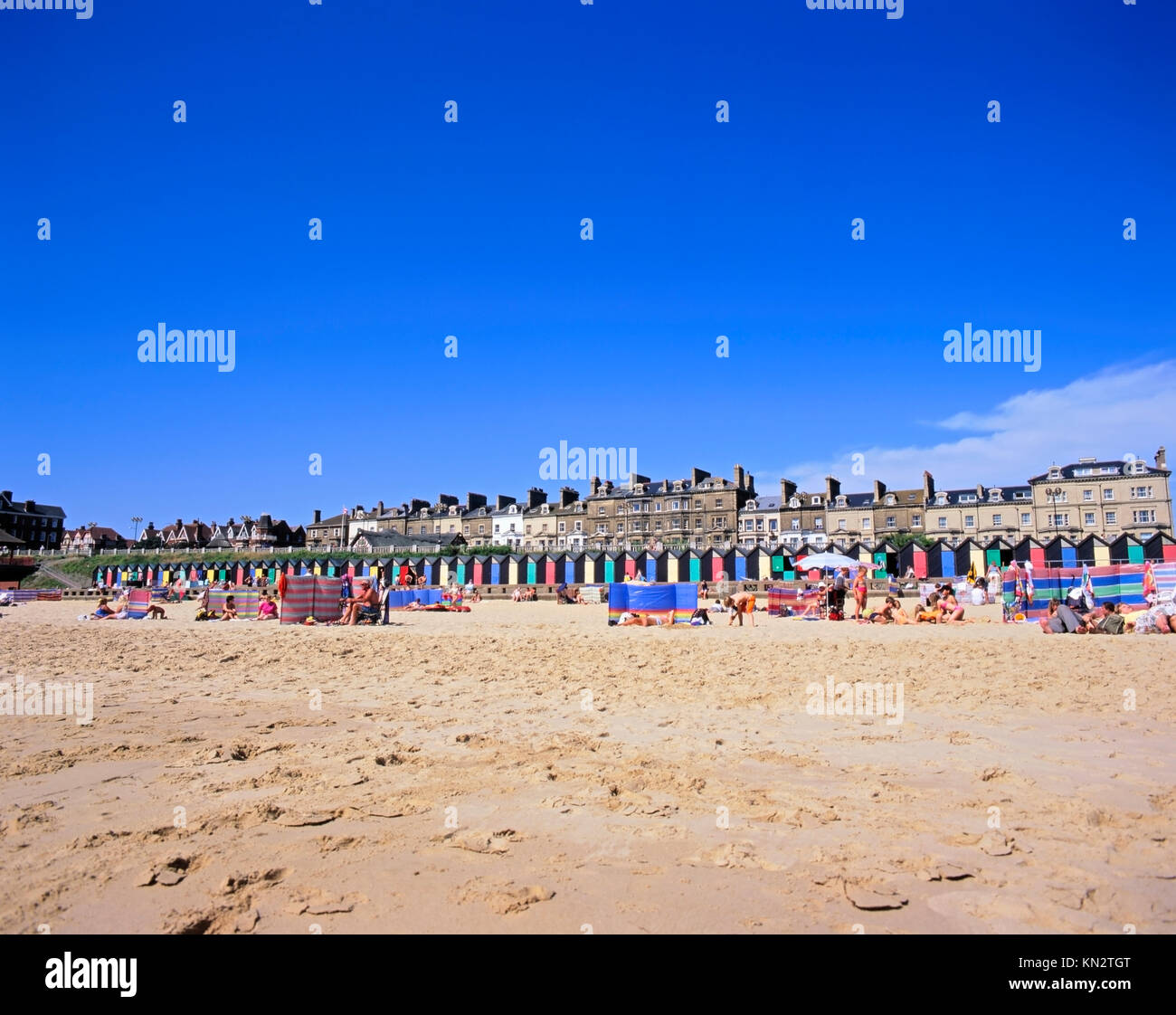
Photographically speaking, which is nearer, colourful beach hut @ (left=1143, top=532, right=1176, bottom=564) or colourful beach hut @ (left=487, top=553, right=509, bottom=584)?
colourful beach hut @ (left=1143, top=532, right=1176, bottom=564)

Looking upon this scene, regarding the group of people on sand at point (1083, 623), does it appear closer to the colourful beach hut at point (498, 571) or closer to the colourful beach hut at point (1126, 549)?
the colourful beach hut at point (1126, 549)

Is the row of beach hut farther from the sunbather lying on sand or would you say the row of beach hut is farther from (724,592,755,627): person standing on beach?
(724,592,755,627): person standing on beach

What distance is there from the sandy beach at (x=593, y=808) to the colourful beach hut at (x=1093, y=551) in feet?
127

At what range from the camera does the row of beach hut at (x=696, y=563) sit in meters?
42.6

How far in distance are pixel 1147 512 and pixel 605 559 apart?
194 feet

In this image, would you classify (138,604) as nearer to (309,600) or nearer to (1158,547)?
(309,600)

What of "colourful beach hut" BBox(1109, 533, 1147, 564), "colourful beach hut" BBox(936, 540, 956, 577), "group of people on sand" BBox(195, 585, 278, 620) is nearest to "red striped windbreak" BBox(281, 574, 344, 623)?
"group of people on sand" BBox(195, 585, 278, 620)

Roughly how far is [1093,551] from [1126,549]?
1.63 meters

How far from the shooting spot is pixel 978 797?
5.04m

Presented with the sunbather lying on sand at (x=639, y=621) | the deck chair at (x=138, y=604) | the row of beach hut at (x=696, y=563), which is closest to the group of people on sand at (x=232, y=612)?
the deck chair at (x=138, y=604)

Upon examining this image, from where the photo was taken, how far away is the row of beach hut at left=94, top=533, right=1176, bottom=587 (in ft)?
140

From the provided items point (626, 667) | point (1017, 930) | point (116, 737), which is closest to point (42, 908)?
point (116, 737)

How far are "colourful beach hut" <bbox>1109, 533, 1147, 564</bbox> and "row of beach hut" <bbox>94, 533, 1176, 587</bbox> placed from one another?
0.04 metres

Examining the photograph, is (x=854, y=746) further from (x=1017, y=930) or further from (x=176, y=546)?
(x=176, y=546)
